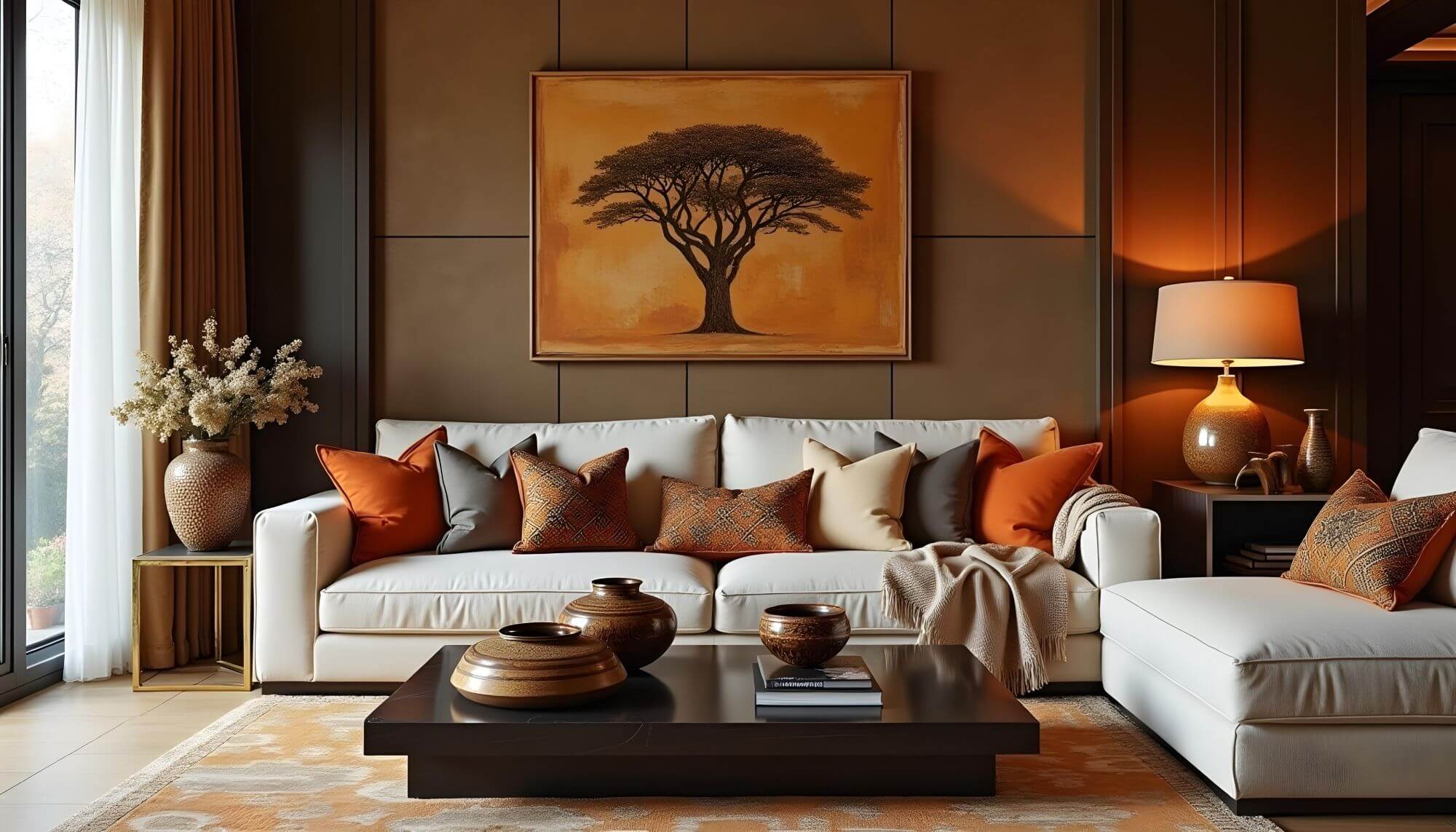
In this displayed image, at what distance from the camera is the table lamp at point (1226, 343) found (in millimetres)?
3859

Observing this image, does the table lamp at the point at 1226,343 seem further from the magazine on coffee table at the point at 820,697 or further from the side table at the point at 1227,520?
the magazine on coffee table at the point at 820,697

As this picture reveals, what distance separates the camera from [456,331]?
4.44 m

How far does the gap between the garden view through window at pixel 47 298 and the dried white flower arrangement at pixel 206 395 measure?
0.80 ft

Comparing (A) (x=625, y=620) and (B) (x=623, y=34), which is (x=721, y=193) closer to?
(B) (x=623, y=34)

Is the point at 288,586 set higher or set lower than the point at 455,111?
lower

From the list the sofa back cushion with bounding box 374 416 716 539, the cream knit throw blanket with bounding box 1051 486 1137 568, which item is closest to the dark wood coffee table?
the cream knit throw blanket with bounding box 1051 486 1137 568

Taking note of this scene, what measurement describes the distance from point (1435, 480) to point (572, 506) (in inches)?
100

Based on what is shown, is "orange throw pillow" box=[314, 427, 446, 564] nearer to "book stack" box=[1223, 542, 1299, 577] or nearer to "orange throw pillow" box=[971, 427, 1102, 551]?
"orange throw pillow" box=[971, 427, 1102, 551]

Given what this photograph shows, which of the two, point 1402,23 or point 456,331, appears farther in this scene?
point 456,331

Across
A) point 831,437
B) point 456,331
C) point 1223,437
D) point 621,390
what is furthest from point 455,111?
point 1223,437

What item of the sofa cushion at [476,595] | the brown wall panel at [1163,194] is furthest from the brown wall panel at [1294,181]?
the sofa cushion at [476,595]

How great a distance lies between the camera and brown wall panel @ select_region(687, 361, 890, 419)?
4.43 m

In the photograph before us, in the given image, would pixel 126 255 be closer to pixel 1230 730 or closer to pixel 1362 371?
pixel 1230 730

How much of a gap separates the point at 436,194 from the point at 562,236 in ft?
1.77
